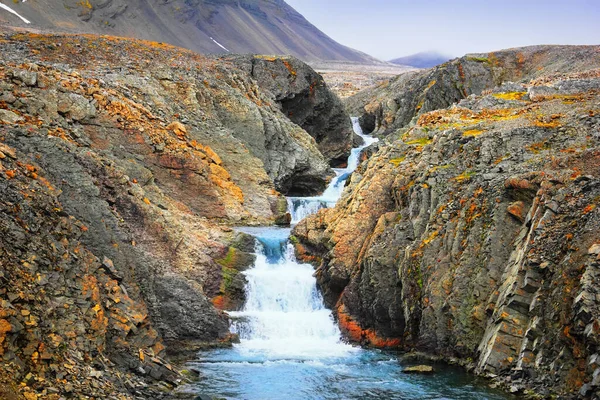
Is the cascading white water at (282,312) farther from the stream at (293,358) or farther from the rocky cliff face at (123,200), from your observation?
the rocky cliff face at (123,200)

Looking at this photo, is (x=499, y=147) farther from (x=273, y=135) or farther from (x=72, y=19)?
(x=72, y=19)

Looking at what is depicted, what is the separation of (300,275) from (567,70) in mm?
43727

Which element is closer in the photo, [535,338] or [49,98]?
[535,338]

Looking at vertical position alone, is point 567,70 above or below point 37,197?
above

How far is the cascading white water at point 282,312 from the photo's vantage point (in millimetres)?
31312

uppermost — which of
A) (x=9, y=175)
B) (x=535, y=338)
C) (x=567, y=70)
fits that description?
(x=567, y=70)

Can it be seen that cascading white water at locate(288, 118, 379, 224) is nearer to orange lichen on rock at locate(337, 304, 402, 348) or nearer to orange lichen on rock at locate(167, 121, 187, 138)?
orange lichen on rock at locate(167, 121, 187, 138)

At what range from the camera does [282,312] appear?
35031 millimetres

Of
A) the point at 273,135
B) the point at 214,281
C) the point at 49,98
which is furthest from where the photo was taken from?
the point at 273,135

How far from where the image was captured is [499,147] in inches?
1246

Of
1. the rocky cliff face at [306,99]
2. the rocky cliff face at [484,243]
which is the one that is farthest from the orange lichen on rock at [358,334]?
the rocky cliff face at [306,99]

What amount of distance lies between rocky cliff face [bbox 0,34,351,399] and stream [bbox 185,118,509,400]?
145 centimetres

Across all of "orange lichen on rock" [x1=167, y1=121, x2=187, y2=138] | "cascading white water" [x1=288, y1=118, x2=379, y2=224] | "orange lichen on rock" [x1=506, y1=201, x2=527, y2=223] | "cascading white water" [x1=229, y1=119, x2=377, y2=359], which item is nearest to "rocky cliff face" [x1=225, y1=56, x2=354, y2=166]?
"cascading white water" [x1=288, y1=118, x2=379, y2=224]

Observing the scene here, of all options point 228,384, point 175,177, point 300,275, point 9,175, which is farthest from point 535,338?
point 175,177
